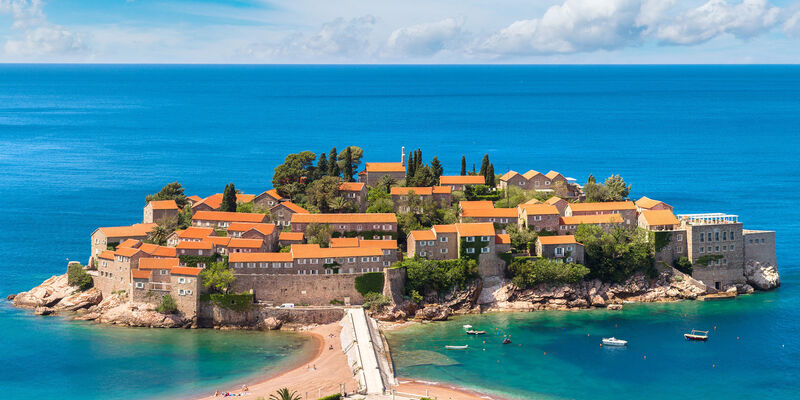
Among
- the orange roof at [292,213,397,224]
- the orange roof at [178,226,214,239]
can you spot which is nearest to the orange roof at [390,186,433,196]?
the orange roof at [292,213,397,224]

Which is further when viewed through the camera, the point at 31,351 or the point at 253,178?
the point at 253,178

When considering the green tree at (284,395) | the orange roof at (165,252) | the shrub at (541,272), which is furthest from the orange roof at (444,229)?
the green tree at (284,395)

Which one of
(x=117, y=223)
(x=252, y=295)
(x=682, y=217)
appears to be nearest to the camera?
(x=252, y=295)

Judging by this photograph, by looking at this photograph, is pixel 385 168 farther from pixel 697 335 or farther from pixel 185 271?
pixel 697 335

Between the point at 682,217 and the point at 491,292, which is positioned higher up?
the point at 682,217

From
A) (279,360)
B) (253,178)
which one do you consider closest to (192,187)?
(253,178)

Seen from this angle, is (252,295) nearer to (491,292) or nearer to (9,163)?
(491,292)

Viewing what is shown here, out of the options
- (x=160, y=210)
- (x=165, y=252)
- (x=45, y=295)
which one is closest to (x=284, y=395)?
(x=165, y=252)
